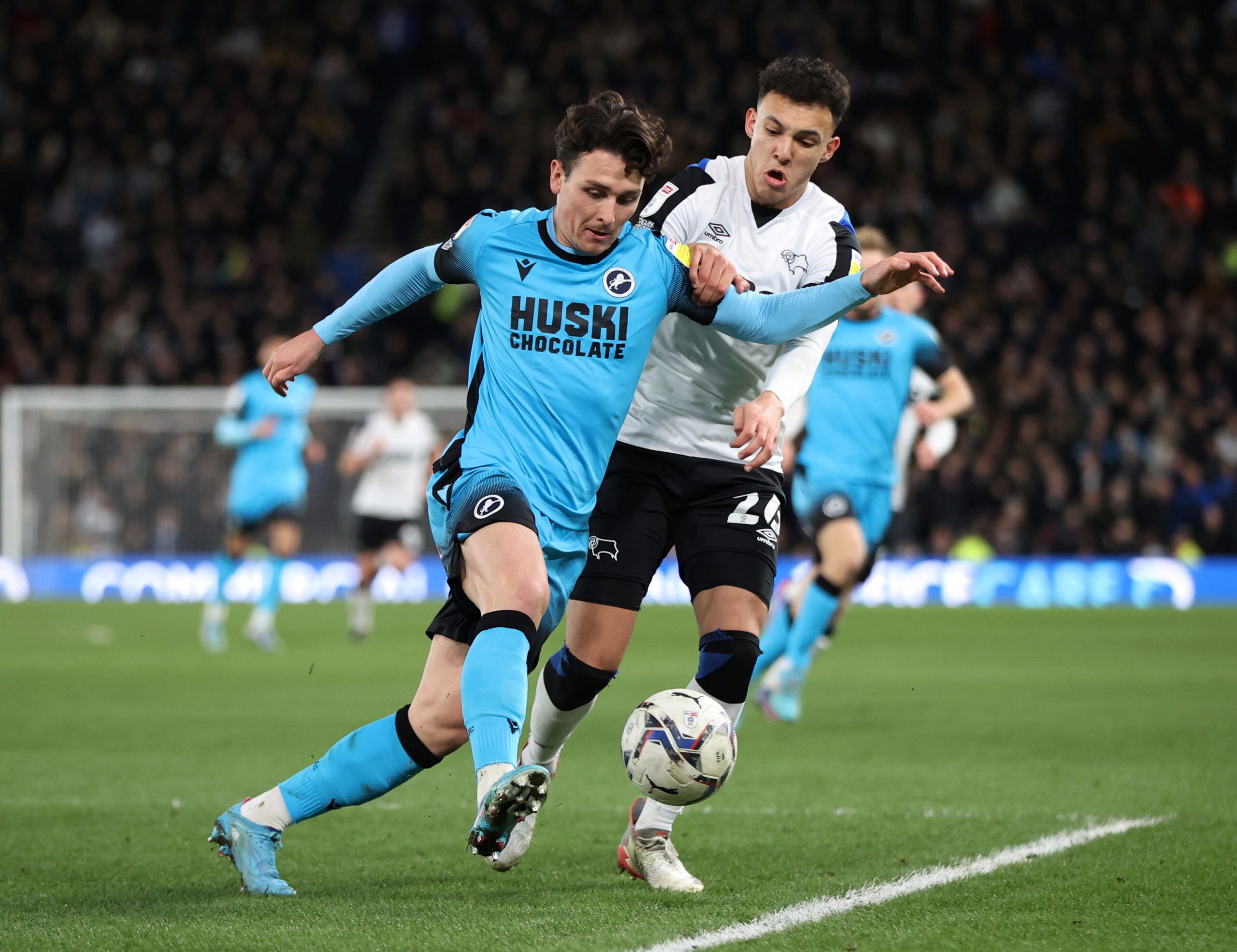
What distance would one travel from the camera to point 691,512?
5.07m

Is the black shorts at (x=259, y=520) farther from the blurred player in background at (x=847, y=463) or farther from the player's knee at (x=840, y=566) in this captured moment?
the player's knee at (x=840, y=566)

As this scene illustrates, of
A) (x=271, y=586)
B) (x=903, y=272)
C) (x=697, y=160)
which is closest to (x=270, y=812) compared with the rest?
(x=903, y=272)

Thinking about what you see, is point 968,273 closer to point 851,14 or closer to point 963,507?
point 963,507

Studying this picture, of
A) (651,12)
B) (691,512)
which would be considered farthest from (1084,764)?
(651,12)

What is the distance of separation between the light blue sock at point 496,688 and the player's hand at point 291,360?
984mm

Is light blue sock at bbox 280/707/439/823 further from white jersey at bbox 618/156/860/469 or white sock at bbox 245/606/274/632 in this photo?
white sock at bbox 245/606/274/632

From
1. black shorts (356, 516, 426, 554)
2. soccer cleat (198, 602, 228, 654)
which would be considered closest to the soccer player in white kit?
soccer cleat (198, 602, 228, 654)

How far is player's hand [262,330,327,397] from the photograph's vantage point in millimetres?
4508

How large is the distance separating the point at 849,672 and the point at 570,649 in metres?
6.95

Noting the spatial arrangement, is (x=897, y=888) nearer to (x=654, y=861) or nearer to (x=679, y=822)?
(x=654, y=861)

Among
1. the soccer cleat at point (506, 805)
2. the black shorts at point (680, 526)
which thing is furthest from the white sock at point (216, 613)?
the soccer cleat at point (506, 805)

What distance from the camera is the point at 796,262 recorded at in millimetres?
5109

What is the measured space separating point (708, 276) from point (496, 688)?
133 centimetres

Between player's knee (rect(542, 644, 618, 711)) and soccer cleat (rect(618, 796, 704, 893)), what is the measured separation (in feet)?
1.16
